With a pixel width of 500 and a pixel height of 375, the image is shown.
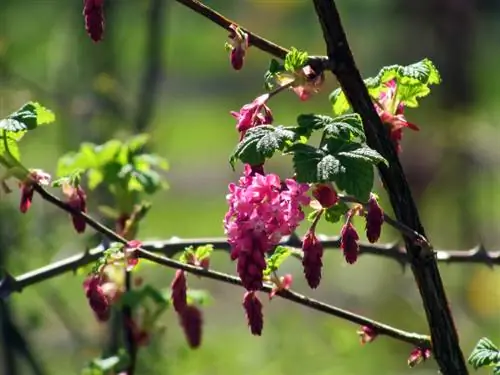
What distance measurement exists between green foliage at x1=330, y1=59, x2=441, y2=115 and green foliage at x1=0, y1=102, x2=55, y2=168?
1.78ft

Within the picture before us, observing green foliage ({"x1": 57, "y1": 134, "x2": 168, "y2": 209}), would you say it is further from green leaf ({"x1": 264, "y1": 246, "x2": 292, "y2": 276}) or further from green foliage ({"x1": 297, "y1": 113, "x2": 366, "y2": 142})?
green foliage ({"x1": 297, "y1": 113, "x2": 366, "y2": 142})

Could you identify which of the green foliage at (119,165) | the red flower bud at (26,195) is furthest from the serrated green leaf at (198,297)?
the red flower bud at (26,195)

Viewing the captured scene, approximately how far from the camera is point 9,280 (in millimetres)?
2270

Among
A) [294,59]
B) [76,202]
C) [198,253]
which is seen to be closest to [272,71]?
[294,59]

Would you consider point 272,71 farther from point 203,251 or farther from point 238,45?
point 203,251

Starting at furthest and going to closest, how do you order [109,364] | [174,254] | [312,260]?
[109,364] < [174,254] < [312,260]

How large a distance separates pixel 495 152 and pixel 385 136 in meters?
6.39

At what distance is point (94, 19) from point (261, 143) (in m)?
0.41

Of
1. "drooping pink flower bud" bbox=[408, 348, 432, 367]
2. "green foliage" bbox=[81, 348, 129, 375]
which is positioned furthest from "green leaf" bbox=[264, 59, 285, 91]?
"green foliage" bbox=[81, 348, 129, 375]

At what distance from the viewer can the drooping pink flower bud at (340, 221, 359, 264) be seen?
1814 millimetres

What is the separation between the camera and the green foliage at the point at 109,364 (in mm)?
2599

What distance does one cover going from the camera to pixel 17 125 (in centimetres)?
199

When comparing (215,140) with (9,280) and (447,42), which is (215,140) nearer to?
(447,42)

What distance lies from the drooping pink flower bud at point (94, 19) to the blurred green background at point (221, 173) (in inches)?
43.4
